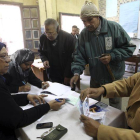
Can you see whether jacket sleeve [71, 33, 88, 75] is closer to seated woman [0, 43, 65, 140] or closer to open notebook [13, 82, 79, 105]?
open notebook [13, 82, 79, 105]

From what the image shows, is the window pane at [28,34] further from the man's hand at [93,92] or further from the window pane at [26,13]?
the man's hand at [93,92]

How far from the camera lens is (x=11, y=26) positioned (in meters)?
4.56

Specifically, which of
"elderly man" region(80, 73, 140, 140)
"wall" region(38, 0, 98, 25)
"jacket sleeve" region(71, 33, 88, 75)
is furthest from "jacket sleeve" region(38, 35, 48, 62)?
"wall" region(38, 0, 98, 25)

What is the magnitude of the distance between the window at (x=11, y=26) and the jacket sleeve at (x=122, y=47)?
13.1ft

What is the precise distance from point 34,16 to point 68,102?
401 cm

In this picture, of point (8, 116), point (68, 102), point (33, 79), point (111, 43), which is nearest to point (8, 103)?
point (8, 116)

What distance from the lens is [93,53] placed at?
5.22 feet

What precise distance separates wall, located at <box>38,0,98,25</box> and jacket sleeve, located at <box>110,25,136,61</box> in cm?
374

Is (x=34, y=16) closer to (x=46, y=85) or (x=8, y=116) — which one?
(x=46, y=85)

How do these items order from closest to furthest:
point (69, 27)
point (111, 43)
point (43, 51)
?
point (111, 43) → point (43, 51) → point (69, 27)

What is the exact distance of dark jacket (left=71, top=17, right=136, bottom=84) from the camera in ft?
4.90

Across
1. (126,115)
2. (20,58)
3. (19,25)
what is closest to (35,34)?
(19,25)

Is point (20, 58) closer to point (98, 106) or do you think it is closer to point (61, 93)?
point (61, 93)

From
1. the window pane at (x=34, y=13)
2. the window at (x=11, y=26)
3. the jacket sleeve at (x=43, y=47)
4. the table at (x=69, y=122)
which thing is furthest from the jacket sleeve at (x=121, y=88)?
the window at (x=11, y=26)
